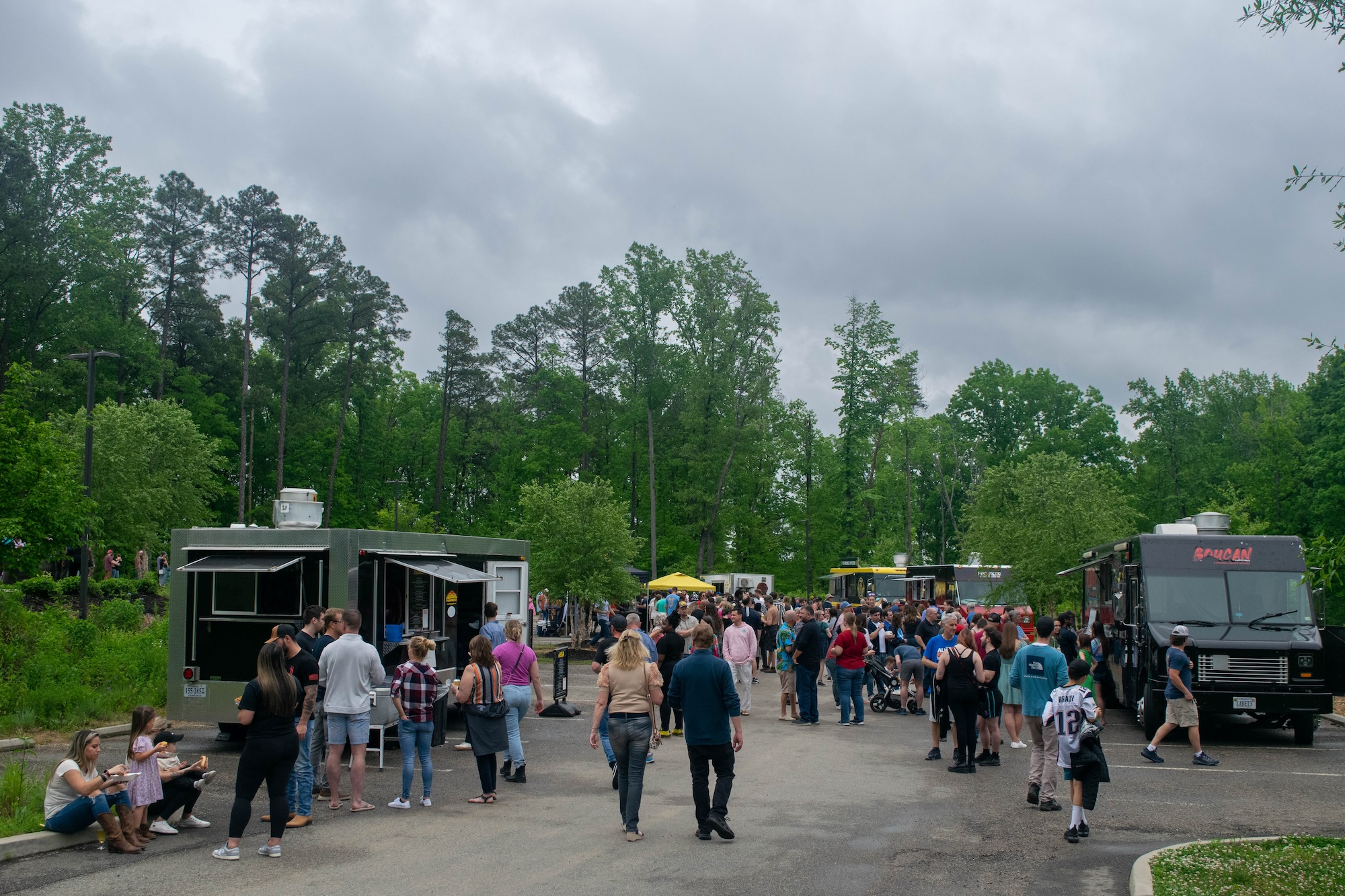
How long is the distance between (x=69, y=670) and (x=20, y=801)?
7.50m

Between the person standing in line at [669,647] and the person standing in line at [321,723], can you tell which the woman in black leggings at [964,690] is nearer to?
the person standing in line at [669,647]

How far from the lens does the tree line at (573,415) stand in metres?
45.8

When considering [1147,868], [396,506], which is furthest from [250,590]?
[396,506]

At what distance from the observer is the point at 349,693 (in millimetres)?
9742

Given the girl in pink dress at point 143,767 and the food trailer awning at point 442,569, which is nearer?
the girl in pink dress at point 143,767

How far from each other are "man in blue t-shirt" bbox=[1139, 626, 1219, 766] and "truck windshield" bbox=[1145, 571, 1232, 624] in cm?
198

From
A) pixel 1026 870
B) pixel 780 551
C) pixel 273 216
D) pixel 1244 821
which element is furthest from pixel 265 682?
pixel 780 551

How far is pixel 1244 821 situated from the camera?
9961 millimetres

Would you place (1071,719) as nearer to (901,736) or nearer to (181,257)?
(901,736)

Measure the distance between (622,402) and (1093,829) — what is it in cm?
5064

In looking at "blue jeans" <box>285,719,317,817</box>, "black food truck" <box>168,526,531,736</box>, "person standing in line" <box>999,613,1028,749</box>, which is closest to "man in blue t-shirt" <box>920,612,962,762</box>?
"person standing in line" <box>999,613,1028,749</box>

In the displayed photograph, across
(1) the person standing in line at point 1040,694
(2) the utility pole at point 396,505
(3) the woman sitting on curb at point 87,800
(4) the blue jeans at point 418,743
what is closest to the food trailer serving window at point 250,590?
(4) the blue jeans at point 418,743

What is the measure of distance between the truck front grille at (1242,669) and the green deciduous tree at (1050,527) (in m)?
16.3

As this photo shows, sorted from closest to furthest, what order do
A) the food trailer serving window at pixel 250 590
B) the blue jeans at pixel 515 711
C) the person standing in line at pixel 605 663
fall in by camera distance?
the person standing in line at pixel 605 663 < the blue jeans at pixel 515 711 < the food trailer serving window at pixel 250 590
